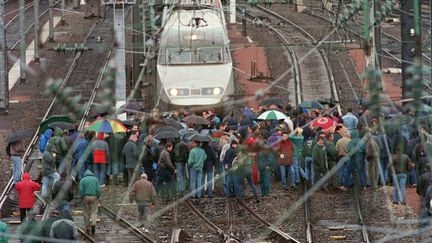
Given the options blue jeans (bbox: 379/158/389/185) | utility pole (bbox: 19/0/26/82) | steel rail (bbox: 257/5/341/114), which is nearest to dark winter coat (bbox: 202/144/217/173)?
blue jeans (bbox: 379/158/389/185)

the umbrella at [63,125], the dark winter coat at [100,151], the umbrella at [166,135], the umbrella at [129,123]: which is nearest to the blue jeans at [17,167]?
the umbrella at [63,125]

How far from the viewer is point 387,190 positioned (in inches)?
1334

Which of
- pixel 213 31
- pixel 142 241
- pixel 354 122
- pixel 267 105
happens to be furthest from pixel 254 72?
pixel 142 241

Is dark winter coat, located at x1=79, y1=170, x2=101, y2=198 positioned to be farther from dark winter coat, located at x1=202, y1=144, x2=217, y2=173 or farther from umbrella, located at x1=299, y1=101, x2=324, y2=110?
umbrella, located at x1=299, y1=101, x2=324, y2=110

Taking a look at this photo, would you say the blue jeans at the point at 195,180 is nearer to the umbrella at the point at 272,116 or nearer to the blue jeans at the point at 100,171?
the blue jeans at the point at 100,171

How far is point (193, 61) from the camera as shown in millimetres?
43281

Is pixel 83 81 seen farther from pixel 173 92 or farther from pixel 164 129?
pixel 164 129

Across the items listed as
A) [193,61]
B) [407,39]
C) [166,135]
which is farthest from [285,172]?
[193,61]

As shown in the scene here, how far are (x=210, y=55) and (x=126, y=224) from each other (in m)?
13.0

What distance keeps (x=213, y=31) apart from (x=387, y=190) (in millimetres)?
11424

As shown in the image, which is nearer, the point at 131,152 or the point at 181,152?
the point at 181,152

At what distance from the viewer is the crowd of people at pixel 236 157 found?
32469 mm

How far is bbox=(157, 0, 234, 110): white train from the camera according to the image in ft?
139

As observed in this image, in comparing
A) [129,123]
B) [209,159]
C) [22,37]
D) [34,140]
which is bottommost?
[34,140]
